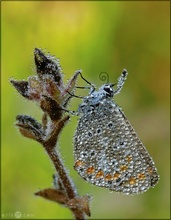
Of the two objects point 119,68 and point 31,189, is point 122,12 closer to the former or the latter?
point 119,68

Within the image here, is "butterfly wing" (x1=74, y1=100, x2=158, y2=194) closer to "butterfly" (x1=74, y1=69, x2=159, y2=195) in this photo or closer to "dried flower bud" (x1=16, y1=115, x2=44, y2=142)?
"butterfly" (x1=74, y1=69, x2=159, y2=195)

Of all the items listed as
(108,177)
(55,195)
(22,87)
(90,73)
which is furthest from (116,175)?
(90,73)

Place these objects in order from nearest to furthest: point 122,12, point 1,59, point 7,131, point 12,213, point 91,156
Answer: point 91,156, point 12,213, point 7,131, point 1,59, point 122,12

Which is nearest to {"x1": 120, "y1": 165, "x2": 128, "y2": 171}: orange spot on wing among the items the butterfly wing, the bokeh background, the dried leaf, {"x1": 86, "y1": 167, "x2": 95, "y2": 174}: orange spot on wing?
the butterfly wing

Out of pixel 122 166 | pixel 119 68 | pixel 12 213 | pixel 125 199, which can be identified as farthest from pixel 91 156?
pixel 119 68

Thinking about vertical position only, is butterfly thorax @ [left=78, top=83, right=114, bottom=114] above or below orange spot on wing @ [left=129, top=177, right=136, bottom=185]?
above

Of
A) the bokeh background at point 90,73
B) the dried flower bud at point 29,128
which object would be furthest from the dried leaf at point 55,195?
the bokeh background at point 90,73
